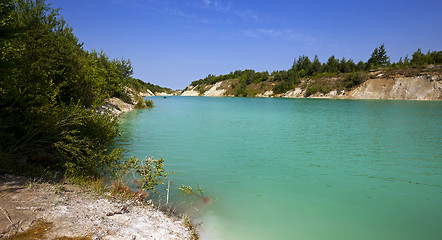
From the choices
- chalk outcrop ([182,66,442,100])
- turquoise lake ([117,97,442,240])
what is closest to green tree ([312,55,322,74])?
chalk outcrop ([182,66,442,100])

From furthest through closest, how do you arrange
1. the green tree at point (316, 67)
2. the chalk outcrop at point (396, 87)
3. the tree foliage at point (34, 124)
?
the green tree at point (316, 67) → the chalk outcrop at point (396, 87) → the tree foliage at point (34, 124)

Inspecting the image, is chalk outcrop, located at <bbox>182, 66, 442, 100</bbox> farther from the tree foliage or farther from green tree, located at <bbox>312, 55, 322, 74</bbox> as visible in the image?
the tree foliage

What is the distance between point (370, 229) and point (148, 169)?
750 centimetres

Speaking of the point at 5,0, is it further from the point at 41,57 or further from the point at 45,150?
the point at 41,57

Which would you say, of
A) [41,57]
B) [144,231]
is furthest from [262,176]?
[41,57]

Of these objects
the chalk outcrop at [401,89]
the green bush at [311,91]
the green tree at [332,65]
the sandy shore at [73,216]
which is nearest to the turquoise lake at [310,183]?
the sandy shore at [73,216]

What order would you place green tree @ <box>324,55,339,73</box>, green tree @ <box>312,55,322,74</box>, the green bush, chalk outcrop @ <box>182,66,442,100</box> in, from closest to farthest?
chalk outcrop @ <box>182,66,442,100</box> < the green bush < green tree @ <box>324,55,339,73</box> < green tree @ <box>312,55,322,74</box>

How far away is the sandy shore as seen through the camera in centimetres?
450

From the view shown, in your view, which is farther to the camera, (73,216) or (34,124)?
(34,124)

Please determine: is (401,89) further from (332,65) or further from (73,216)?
(73,216)

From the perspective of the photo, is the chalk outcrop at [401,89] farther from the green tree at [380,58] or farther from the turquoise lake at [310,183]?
the turquoise lake at [310,183]

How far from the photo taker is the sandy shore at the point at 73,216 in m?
4.50

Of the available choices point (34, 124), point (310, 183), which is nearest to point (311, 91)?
point (310, 183)

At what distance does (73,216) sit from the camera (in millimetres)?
5141
